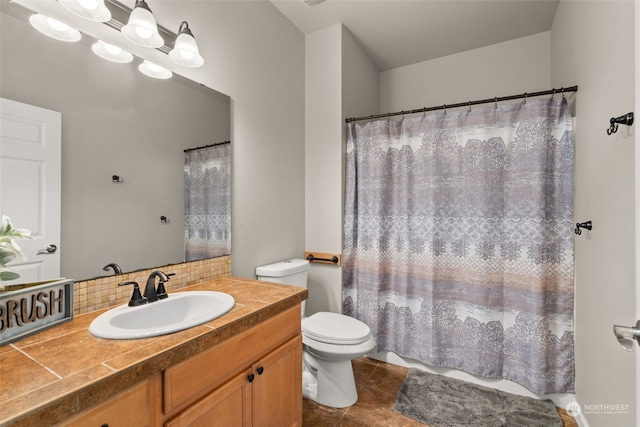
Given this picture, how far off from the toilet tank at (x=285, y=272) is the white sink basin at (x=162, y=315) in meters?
0.60

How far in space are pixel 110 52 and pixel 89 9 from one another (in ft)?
0.51

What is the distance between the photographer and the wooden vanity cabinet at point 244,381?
0.89 meters

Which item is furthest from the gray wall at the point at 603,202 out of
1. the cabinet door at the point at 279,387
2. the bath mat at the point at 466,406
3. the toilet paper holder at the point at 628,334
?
the cabinet door at the point at 279,387

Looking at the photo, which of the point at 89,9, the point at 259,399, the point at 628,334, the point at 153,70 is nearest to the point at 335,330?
the point at 259,399

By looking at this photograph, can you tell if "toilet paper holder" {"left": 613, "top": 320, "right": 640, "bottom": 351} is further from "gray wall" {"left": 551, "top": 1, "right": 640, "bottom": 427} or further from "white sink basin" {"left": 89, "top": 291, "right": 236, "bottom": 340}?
"white sink basin" {"left": 89, "top": 291, "right": 236, "bottom": 340}

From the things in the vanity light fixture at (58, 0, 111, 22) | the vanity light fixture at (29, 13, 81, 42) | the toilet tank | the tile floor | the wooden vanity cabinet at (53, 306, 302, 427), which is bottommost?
the tile floor

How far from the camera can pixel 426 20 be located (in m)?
2.31

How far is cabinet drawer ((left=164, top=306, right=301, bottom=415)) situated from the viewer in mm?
864

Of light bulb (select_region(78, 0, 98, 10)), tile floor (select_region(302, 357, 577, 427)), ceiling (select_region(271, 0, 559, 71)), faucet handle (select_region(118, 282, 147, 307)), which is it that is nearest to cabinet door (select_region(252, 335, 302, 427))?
tile floor (select_region(302, 357, 577, 427))

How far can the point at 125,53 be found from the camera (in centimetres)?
126

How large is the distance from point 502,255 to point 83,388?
2106 mm

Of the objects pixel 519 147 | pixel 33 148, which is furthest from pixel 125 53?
pixel 519 147

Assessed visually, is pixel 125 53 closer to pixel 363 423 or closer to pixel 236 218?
pixel 236 218

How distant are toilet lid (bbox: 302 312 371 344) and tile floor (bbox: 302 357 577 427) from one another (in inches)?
17.6
